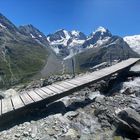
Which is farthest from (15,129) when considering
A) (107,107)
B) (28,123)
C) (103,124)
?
(107,107)

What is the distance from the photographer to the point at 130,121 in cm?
884

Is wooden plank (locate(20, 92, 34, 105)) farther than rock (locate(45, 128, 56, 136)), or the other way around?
wooden plank (locate(20, 92, 34, 105))

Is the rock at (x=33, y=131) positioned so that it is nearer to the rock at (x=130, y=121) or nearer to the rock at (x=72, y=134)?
the rock at (x=72, y=134)

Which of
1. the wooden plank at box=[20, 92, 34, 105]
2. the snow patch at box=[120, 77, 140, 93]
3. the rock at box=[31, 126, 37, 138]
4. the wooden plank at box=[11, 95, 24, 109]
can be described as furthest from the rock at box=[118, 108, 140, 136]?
the snow patch at box=[120, 77, 140, 93]

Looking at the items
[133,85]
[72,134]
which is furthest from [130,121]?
[133,85]

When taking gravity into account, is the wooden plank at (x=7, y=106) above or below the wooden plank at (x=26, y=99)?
below

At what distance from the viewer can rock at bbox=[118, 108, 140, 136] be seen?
866 cm

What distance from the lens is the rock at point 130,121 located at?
866 cm

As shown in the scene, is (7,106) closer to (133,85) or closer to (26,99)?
(26,99)

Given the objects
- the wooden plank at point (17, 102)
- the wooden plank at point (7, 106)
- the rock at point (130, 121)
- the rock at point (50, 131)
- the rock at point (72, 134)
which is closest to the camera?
the rock at point (130, 121)

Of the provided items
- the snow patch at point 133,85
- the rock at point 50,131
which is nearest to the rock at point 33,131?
the rock at point 50,131

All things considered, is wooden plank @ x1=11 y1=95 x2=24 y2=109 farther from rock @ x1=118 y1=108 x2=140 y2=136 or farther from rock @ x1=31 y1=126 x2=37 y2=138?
rock @ x1=118 y1=108 x2=140 y2=136

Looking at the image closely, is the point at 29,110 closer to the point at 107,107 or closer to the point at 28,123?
the point at 28,123

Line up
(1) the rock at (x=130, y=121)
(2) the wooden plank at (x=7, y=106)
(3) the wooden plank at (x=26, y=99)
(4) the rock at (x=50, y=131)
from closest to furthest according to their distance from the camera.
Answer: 1. (1) the rock at (x=130, y=121)
2. (4) the rock at (x=50, y=131)
3. (2) the wooden plank at (x=7, y=106)
4. (3) the wooden plank at (x=26, y=99)
